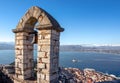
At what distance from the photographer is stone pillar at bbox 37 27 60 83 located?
476 centimetres

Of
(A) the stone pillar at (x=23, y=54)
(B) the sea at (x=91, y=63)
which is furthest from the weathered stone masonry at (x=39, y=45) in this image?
(B) the sea at (x=91, y=63)

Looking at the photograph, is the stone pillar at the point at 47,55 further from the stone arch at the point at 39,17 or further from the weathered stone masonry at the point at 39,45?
the stone arch at the point at 39,17

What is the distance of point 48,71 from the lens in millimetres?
4742

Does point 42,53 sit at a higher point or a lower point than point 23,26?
lower

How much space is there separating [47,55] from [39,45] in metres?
0.47

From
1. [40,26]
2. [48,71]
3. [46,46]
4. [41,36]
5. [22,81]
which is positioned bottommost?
[22,81]

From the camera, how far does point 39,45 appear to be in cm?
502

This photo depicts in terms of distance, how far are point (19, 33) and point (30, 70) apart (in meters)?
1.47

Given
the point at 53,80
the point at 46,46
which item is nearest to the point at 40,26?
the point at 46,46

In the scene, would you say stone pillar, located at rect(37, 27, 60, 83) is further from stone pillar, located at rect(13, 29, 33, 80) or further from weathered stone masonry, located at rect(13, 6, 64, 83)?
stone pillar, located at rect(13, 29, 33, 80)

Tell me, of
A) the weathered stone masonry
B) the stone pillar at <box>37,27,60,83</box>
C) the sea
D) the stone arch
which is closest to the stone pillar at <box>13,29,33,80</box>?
the weathered stone masonry

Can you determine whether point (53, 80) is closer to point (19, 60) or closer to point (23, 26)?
point (19, 60)

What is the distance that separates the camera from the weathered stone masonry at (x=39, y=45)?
480cm

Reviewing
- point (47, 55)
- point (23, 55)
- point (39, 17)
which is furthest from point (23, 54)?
point (39, 17)
